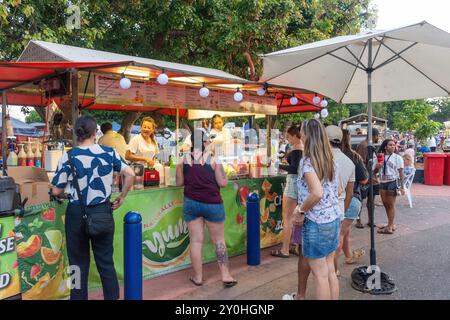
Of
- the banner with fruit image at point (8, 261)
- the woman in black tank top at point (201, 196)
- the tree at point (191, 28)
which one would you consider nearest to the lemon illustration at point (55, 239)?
the banner with fruit image at point (8, 261)

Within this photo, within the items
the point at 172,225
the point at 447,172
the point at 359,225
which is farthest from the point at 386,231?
the point at 447,172

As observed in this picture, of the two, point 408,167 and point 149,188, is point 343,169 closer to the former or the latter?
point 149,188

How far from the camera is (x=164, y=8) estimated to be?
383 inches

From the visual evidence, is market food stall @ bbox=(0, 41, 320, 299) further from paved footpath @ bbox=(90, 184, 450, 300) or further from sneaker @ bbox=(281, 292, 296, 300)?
sneaker @ bbox=(281, 292, 296, 300)

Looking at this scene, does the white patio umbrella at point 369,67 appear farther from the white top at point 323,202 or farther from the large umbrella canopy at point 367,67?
the white top at point 323,202

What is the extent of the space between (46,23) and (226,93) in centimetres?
482

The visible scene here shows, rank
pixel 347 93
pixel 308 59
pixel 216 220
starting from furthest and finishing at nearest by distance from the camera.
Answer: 1. pixel 347 93
2. pixel 308 59
3. pixel 216 220

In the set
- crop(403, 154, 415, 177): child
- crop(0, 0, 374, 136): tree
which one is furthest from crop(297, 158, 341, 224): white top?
crop(403, 154, 415, 177): child

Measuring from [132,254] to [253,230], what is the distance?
1909mm

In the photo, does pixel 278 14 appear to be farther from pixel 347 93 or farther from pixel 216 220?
pixel 216 220

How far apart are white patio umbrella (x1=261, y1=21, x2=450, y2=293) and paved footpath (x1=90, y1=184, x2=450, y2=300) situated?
2.04ft

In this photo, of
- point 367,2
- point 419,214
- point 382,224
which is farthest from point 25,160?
point 367,2

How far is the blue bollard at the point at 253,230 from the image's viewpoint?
5.25 meters

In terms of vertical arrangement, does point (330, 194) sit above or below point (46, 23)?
below
